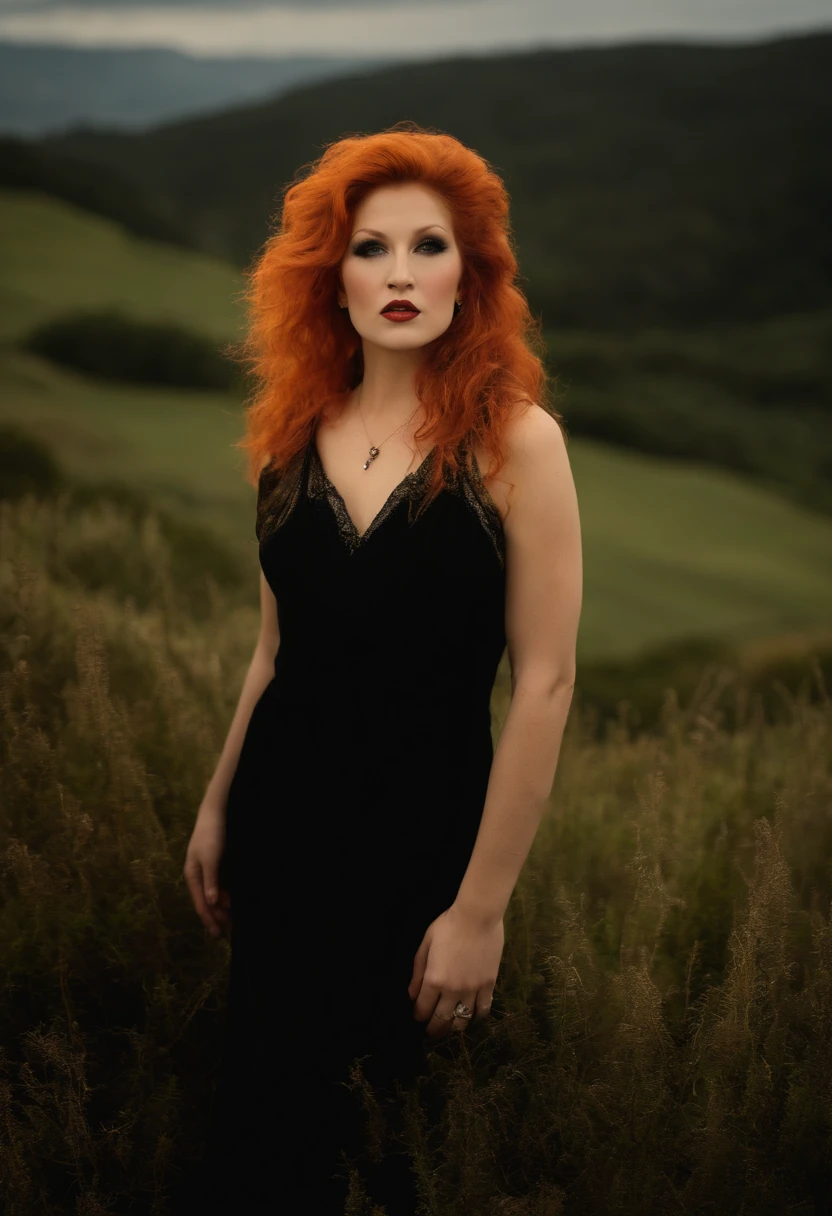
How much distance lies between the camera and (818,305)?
22.1 feet

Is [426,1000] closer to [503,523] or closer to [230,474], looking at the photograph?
[503,523]

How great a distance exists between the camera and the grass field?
5.03 meters

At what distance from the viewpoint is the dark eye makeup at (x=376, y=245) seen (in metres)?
1.43

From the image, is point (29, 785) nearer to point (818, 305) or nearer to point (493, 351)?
point (493, 351)

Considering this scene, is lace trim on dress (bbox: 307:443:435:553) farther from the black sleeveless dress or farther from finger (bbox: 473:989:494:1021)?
finger (bbox: 473:989:494:1021)

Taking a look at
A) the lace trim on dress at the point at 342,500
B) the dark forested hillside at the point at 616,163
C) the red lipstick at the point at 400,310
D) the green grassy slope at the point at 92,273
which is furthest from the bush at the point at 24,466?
the red lipstick at the point at 400,310

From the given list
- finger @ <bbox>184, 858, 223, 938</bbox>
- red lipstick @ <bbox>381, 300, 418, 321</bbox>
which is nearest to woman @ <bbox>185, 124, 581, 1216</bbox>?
red lipstick @ <bbox>381, 300, 418, 321</bbox>

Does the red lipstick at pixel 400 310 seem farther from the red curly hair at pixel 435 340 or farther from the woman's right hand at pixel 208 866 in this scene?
the woman's right hand at pixel 208 866

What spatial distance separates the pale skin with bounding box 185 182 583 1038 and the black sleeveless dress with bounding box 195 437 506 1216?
48mm

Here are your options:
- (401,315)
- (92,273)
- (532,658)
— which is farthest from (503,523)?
(92,273)

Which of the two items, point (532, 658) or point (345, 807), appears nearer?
point (532, 658)

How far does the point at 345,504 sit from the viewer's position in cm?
148

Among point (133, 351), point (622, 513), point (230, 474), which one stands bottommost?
point (230, 474)

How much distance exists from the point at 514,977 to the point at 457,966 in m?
0.72
